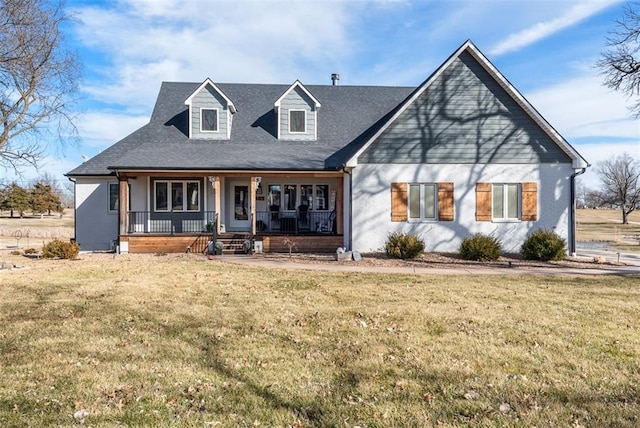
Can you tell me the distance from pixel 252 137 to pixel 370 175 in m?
6.75

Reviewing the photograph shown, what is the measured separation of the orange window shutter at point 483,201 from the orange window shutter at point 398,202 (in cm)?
270

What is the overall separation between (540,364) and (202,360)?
386cm

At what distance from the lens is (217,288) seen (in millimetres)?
9602

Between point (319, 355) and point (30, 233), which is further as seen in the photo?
point (30, 233)

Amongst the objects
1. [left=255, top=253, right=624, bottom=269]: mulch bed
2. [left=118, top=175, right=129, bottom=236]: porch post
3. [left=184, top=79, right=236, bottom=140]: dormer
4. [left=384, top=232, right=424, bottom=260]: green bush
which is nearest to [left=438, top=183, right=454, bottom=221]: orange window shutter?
[left=255, top=253, right=624, bottom=269]: mulch bed

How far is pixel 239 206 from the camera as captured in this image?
20062 mm

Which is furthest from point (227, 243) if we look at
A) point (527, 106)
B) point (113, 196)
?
point (527, 106)

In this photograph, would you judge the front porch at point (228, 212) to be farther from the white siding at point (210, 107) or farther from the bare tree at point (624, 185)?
the bare tree at point (624, 185)

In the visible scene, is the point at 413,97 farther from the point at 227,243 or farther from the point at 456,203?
the point at 227,243

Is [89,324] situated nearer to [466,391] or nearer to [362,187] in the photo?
[466,391]

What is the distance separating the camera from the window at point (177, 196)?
19.2 metres

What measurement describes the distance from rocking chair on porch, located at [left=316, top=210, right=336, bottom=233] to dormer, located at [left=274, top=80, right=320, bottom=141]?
3746 millimetres

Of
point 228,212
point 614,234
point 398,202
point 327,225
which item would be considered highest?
point 398,202

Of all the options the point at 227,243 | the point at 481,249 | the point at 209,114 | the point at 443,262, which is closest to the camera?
the point at 443,262
